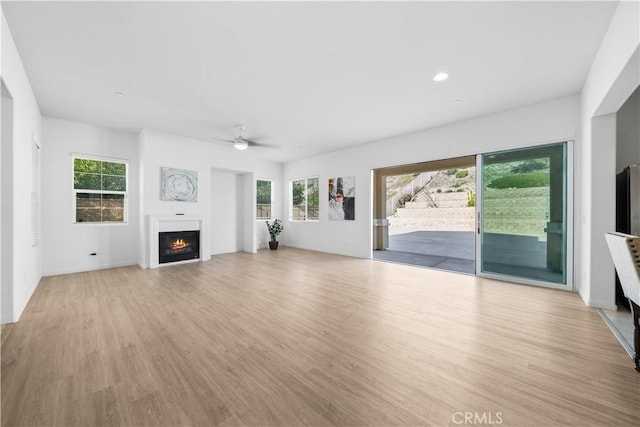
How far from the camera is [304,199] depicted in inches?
327

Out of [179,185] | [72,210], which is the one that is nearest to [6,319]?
[72,210]

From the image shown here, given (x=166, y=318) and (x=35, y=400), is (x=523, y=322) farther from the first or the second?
(x=35, y=400)

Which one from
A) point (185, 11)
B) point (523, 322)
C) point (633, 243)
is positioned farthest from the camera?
point (523, 322)

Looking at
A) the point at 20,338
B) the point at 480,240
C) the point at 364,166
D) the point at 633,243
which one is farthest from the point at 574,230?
the point at 20,338

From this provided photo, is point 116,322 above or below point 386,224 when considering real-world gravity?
below

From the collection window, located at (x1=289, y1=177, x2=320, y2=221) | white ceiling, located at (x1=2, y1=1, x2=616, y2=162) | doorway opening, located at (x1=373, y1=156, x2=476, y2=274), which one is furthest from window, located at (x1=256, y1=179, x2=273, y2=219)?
doorway opening, located at (x1=373, y1=156, x2=476, y2=274)

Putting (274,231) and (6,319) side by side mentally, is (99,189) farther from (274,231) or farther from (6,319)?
(274,231)

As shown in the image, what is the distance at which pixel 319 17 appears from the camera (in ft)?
7.43

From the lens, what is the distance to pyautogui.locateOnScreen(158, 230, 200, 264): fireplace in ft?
18.2

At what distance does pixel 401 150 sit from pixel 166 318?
17.8 ft

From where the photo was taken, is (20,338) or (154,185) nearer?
(20,338)

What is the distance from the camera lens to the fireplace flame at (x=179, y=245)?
5.78 meters

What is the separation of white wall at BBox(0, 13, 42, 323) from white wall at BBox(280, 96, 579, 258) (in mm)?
5869

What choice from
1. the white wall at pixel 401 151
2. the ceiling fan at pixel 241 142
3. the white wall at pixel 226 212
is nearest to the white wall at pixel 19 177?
the ceiling fan at pixel 241 142
